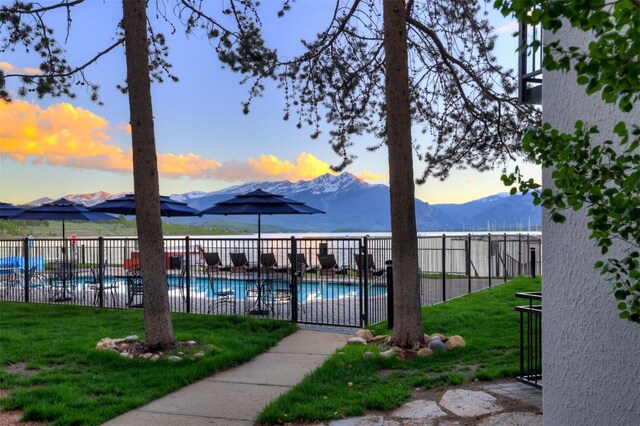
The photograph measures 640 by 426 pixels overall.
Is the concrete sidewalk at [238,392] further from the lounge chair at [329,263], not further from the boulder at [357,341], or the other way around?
the lounge chair at [329,263]

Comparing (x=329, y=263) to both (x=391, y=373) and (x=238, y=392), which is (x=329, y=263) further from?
(x=238, y=392)

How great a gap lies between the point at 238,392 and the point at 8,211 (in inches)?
582

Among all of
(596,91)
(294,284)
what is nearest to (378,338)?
(294,284)

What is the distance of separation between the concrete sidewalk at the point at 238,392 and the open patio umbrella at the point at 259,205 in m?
5.75

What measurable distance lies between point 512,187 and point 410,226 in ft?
16.7

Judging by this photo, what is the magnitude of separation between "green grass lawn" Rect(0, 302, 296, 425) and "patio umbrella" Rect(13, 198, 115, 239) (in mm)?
4596

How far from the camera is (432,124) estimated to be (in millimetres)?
12195

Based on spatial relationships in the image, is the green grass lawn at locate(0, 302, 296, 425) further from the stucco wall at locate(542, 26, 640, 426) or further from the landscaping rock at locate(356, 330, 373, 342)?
the stucco wall at locate(542, 26, 640, 426)

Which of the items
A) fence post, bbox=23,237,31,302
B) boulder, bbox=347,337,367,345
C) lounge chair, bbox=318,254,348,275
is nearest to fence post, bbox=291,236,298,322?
boulder, bbox=347,337,367,345

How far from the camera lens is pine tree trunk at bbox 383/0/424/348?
7480mm

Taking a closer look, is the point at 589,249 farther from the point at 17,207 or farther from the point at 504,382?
the point at 17,207

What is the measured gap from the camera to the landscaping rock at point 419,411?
4852 mm

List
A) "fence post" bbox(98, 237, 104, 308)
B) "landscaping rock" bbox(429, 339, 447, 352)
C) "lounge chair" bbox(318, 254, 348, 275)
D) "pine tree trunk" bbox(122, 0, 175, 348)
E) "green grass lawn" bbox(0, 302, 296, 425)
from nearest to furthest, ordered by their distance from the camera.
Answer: "green grass lawn" bbox(0, 302, 296, 425) < "landscaping rock" bbox(429, 339, 447, 352) < "pine tree trunk" bbox(122, 0, 175, 348) < "fence post" bbox(98, 237, 104, 308) < "lounge chair" bbox(318, 254, 348, 275)

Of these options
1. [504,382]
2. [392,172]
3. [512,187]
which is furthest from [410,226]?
[512,187]
